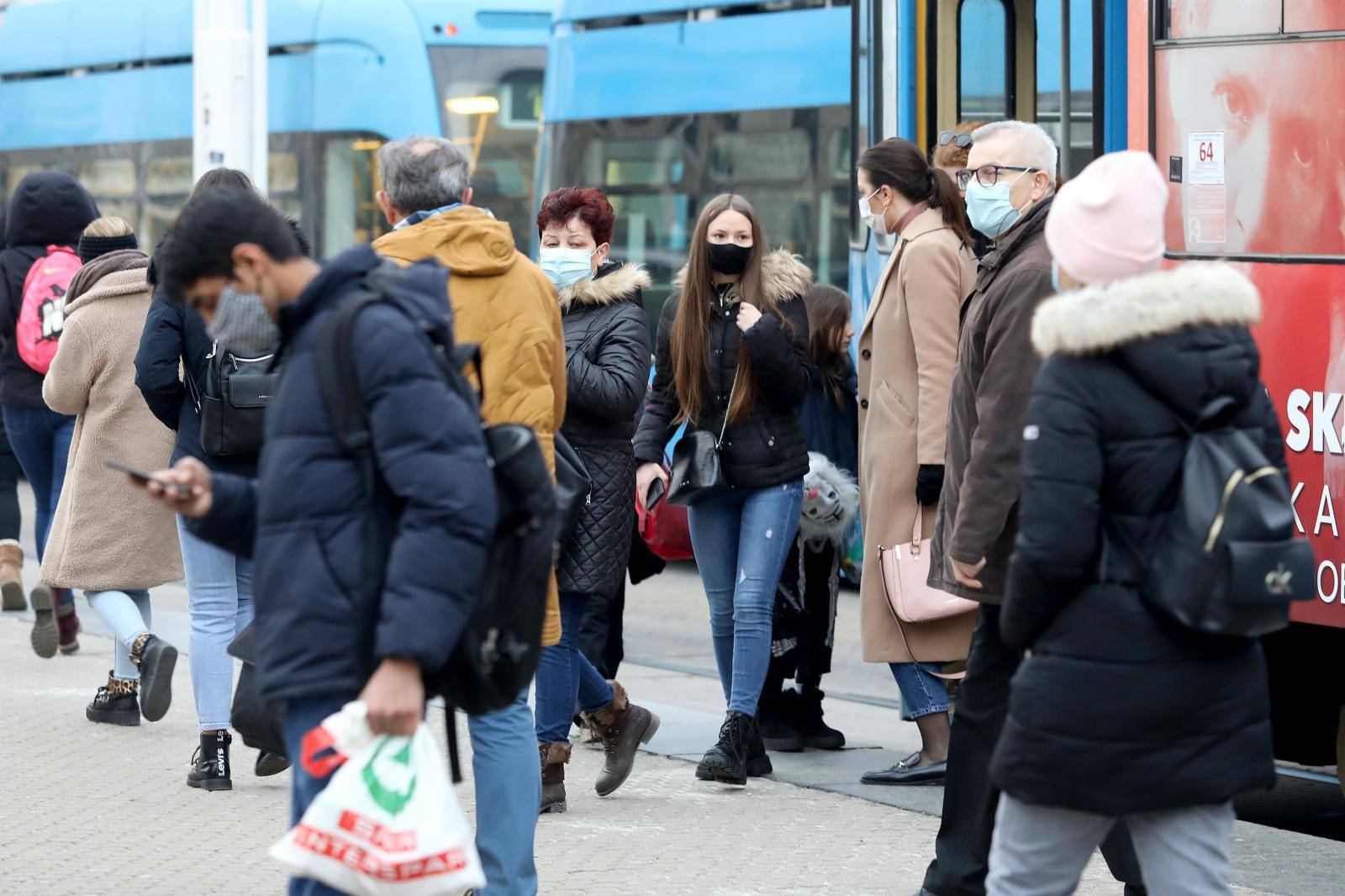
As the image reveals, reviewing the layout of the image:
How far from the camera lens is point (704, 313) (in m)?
6.14

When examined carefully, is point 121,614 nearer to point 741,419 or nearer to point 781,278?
point 741,419

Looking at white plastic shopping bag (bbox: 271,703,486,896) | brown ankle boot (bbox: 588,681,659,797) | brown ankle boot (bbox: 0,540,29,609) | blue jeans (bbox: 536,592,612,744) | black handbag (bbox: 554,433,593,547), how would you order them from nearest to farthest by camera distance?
white plastic shopping bag (bbox: 271,703,486,896)
black handbag (bbox: 554,433,593,547)
blue jeans (bbox: 536,592,612,744)
brown ankle boot (bbox: 588,681,659,797)
brown ankle boot (bbox: 0,540,29,609)

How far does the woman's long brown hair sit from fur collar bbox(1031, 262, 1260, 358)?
280cm

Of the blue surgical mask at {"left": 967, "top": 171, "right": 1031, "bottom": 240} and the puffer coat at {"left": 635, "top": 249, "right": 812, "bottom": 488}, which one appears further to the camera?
the puffer coat at {"left": 635, "top": 249, "right": 812, "bottom": 488}

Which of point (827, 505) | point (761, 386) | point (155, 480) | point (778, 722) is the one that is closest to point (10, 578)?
point (778, 722)

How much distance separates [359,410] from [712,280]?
125 inches

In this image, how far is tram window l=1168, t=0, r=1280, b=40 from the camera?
18.5 ft

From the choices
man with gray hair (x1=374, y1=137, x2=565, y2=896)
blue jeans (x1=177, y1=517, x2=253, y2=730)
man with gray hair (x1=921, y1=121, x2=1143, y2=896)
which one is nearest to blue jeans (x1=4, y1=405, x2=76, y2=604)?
blue jeans (x1=177, y1=517, x2=253, y2=730)

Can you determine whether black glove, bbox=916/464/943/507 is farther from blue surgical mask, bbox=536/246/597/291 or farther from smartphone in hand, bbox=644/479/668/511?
blue surgical mask, bbox=536/246/597/291

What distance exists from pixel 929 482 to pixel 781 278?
864mm

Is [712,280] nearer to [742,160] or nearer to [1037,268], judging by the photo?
[1037,268]

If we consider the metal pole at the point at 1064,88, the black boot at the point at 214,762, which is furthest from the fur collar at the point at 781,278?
the metal pole at the point at 1064,88

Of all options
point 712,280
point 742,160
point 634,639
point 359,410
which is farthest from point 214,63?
point 359,410

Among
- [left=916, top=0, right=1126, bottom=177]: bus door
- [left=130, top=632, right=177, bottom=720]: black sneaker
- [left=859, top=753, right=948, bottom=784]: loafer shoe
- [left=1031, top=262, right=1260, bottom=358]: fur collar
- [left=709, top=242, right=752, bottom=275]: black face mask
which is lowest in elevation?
[left=859, top=753, right=948, bottom=784]: loafer shoe
